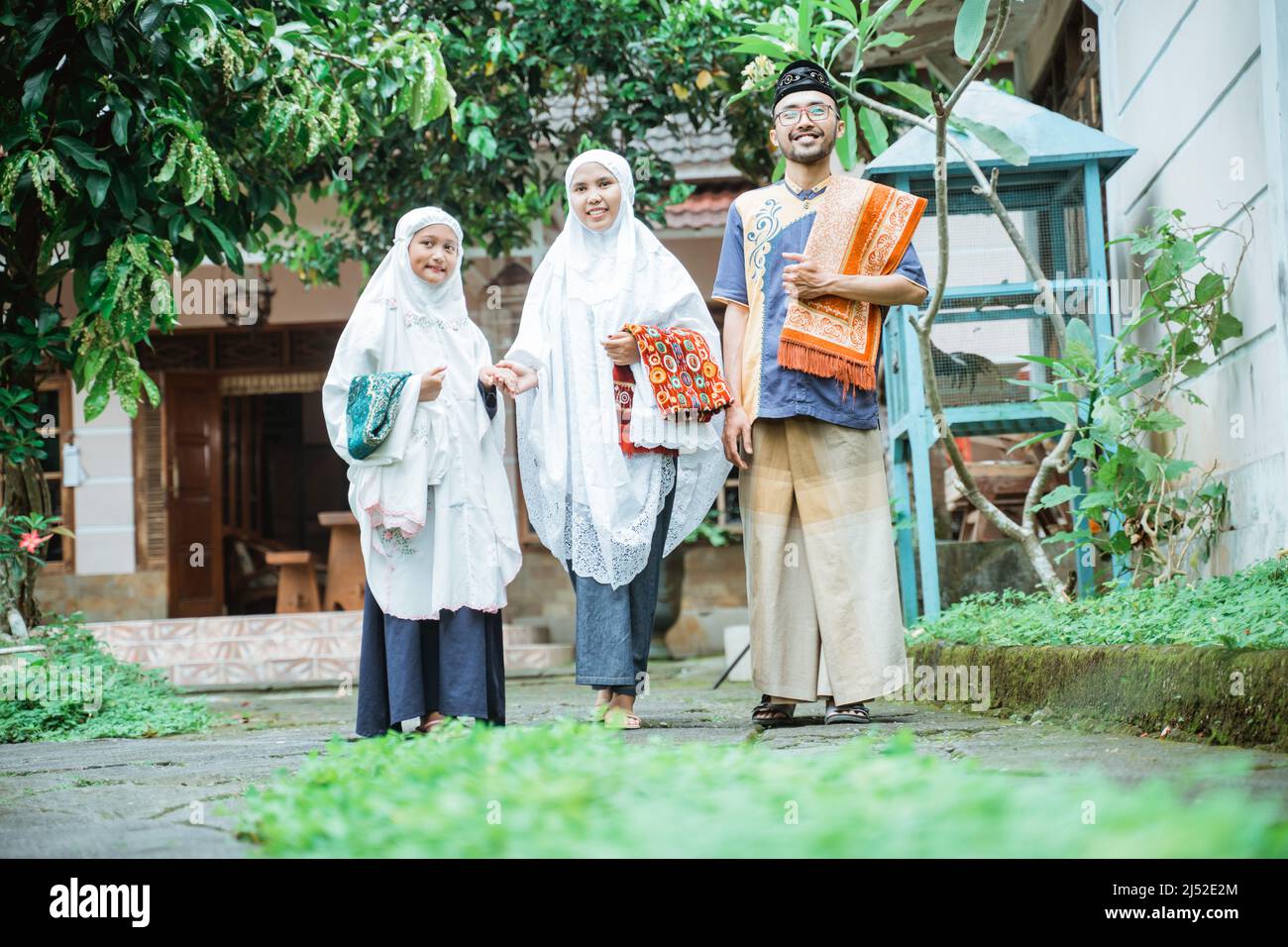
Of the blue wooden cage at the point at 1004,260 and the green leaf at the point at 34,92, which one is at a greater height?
the green leaf at the point at 34,92

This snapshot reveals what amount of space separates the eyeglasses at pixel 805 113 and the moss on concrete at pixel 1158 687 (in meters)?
1.63

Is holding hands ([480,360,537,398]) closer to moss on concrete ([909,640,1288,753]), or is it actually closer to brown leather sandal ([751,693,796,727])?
brown leather sandal ([751,693,796,727])

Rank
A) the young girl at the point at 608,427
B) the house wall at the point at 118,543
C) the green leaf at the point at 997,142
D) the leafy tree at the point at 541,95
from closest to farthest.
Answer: the young girl at the point at 608,427 → the green leaf at the point at 997,142 → the leafy tree at the point at 541,95 → the house wall at the point at 118,543

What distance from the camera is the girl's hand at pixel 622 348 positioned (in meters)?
3.84

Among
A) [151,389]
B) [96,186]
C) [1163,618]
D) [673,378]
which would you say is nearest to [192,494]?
[151,389]

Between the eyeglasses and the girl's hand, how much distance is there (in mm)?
776

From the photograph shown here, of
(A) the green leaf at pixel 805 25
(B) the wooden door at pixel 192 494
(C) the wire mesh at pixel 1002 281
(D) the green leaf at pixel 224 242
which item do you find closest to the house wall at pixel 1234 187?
(C) the wire mesh at pixel 1002 281

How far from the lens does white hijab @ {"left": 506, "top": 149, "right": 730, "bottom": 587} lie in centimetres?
389

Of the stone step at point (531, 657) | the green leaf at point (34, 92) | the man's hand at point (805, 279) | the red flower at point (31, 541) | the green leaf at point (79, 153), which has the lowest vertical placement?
the stone step at point (531, 657)

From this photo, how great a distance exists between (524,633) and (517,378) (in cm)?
540

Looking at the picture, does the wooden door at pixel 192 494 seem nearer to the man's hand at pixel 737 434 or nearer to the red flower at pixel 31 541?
the red flower at pixel 31 541

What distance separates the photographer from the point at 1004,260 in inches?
206

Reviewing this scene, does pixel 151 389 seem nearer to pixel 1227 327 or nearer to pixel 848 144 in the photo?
pixel 848 144

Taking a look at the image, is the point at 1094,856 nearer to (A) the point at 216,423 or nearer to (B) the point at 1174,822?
(B) the point at 1174,822
